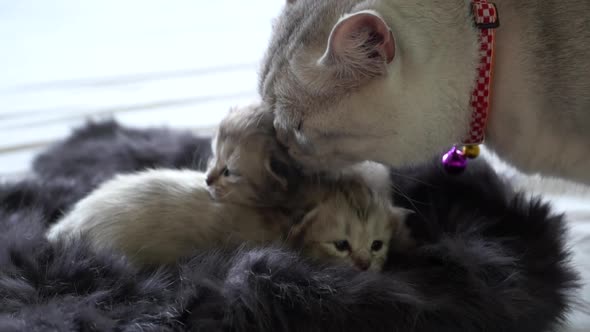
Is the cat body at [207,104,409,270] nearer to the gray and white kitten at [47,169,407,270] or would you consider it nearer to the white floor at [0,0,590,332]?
the gray and white kitten at [47,169,407,270]

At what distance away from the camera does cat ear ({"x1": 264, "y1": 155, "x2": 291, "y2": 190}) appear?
3.78 ft

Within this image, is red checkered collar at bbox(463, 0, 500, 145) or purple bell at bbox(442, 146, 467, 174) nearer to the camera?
red checkered collar at bbox(463, 0, 500, 145)

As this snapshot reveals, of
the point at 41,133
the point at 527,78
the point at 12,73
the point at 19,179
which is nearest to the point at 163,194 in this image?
the point at 19,179

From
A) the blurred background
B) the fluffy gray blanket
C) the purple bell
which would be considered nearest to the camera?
the fluffy gray blanket

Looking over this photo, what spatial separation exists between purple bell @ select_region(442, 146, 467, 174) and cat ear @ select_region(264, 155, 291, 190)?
33 cm

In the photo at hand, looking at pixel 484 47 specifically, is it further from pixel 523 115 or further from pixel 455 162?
pixel 455 162

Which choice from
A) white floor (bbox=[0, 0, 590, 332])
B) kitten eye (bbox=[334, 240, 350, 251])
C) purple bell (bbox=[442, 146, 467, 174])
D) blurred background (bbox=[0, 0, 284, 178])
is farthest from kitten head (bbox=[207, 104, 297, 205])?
blurred background (bbox=[0, 0, 284, 178])

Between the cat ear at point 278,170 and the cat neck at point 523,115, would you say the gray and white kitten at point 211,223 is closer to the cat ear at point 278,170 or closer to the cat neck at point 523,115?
the cat ear at point 278,170

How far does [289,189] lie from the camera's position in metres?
1.17

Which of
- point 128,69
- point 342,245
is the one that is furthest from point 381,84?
point 128,69

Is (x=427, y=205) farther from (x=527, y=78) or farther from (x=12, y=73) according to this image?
(x=12, y=73)

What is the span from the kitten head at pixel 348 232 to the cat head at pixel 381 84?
89 mm

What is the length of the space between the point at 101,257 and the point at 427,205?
58cm

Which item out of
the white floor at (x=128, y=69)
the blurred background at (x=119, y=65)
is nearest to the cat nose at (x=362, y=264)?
the white floor at (x=128, y=69)
